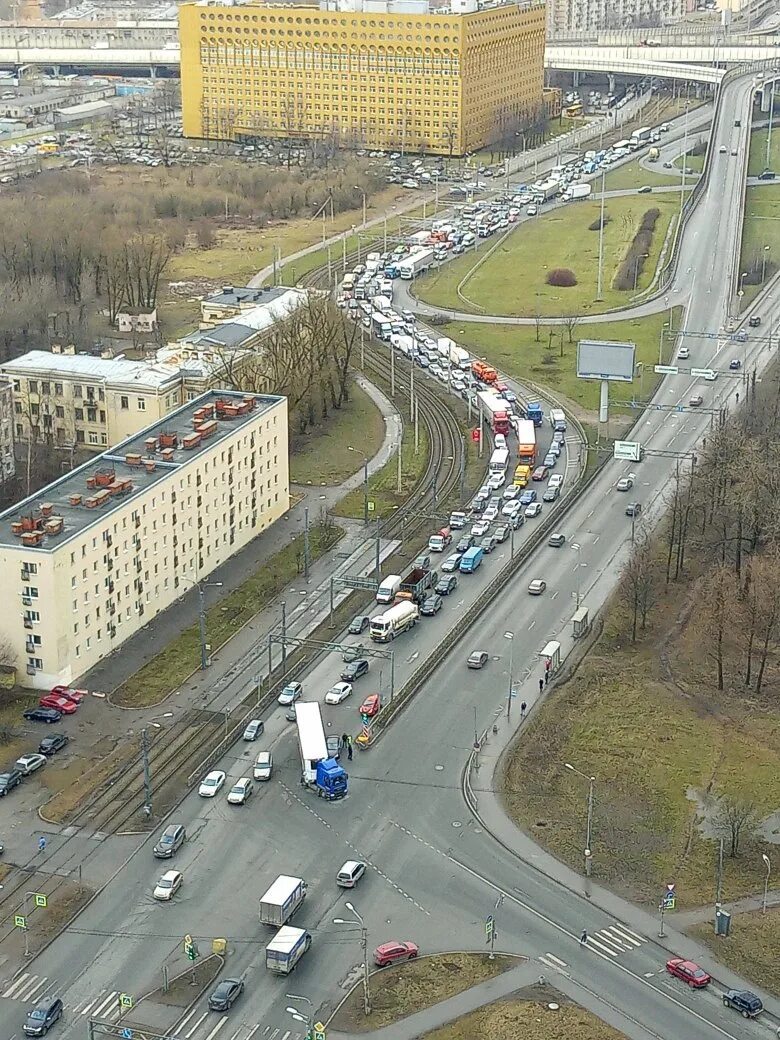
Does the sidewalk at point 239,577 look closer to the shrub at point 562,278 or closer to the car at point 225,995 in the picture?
the car at point 225,995

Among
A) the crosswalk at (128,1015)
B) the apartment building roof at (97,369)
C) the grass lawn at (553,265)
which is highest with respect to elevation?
the apartment building roof at (97,369)

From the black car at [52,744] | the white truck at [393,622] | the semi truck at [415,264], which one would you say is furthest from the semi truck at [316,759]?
the semi truck at [415,264]

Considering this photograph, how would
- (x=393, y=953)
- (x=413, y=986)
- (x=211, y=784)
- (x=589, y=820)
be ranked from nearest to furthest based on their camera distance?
(x=413, y=986) < (x=393, y=953) < (x=589, y=820) < (x=211, y=784)

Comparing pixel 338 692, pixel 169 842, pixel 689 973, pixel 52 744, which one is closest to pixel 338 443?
pixel 338 692

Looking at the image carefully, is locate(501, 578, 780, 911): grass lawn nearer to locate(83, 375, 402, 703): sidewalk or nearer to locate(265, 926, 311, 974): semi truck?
locate(265, 926, 311, 974): semi truck

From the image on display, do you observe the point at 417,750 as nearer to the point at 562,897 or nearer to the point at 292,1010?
the point at 562,897

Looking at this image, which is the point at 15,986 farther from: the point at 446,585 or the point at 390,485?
the point at 390,485

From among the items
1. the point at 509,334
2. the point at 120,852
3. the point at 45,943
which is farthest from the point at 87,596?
the point at 509,334
